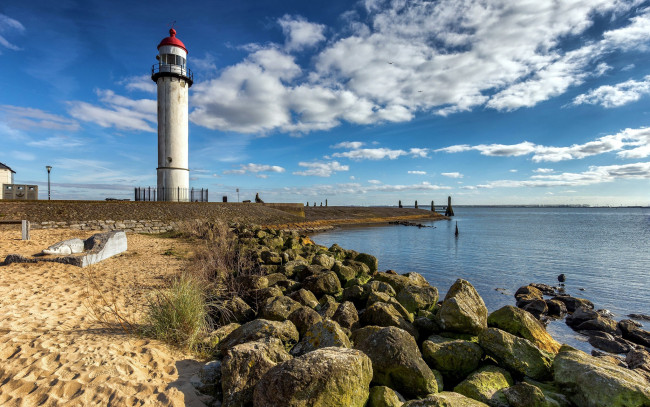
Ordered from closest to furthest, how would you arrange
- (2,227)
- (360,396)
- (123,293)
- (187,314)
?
(360,396) → (187,314) → (123,293) → (2,227)

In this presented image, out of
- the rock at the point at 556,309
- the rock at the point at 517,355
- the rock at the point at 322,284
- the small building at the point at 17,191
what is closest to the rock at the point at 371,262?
the rock at the point at 322,284

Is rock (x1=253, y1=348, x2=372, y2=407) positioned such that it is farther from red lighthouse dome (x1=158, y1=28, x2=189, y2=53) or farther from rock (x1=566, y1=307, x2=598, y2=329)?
red lighthouse dome (x1=158, y1=28, x2=189, y2=53)

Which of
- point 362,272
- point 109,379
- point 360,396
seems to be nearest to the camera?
point 360,396

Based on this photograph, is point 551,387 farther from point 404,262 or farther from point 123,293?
point 404,262

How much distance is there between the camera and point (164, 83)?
87.4 feet

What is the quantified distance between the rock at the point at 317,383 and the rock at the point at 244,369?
0.32 meters

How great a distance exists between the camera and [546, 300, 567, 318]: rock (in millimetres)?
9989

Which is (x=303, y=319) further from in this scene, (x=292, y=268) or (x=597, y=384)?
(x=292, y=268)

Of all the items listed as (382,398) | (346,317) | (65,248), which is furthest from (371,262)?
(65,248)

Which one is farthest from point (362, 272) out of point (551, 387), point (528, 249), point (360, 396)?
point (528, 249)

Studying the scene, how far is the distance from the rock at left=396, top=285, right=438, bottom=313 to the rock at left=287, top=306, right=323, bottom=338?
2.76 meters

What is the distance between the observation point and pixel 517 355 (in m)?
4.43

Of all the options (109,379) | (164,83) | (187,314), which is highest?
(164,83)

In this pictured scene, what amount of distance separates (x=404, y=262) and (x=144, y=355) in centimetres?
1551
